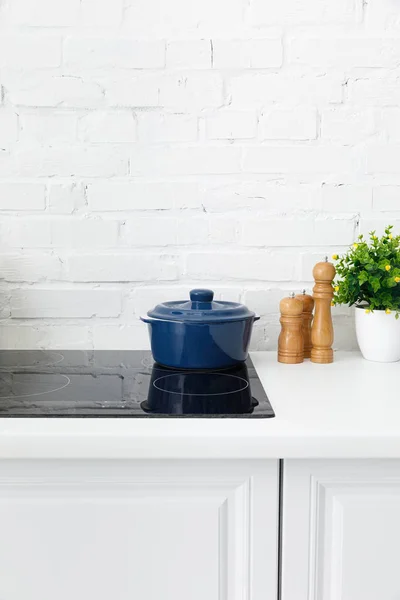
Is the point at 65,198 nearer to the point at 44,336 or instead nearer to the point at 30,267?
the point at 30,267

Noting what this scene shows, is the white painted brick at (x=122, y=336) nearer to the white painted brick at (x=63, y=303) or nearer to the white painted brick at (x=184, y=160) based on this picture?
the white painted brick at (x=63, y=303)

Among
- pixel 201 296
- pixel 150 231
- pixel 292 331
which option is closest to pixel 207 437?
pixel 201 296

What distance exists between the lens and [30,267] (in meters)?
1.60

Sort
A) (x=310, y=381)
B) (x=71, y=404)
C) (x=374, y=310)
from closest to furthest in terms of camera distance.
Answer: (x=71, y=404) < (x=310, y=381) < (x=374, y=310)

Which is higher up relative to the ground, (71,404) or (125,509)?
(71,404)

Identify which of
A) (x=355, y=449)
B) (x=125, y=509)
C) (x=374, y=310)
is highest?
(x=374, y=310)

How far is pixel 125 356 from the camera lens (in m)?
1.53

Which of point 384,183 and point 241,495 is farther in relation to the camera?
point 384,183

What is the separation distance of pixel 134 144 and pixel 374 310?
0.69 metres

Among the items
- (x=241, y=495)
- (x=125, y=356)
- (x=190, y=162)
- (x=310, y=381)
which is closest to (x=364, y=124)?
(x=190, y=162)

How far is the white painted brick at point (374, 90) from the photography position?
5.12ft

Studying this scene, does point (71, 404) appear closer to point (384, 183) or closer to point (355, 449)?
point (355, 449)

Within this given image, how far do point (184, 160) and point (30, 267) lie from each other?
1.53ft

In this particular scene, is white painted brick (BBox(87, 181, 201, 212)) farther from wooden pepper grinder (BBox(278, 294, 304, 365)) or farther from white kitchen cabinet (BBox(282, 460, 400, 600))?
white kitchen cabinet (BBox(282, 460, 400, 600))
